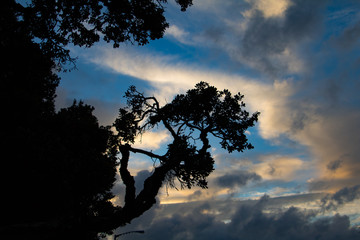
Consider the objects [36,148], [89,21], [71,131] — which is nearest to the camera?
[89,21]

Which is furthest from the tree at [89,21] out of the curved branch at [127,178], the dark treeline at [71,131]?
the curved branch at [127,178]

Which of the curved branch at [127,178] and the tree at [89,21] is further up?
the tree at [89,21]

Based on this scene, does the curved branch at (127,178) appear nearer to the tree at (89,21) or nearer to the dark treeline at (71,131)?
the dark treeline at (71,131)

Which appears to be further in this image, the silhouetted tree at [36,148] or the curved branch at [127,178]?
the silhouetted tree at [36,148]

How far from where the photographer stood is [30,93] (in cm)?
1617

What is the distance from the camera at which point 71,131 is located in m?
19.5

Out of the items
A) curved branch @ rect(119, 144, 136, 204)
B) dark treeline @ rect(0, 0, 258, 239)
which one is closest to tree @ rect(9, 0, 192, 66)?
dark treeline @ rect(0, 0, 258, 239)

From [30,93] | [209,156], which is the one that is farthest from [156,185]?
[30,93]

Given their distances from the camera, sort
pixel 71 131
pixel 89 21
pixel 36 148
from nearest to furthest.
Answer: pixel 89 21 < pixel 36 148 < pixel 71 131

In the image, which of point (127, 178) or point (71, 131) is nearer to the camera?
point (127, 178)

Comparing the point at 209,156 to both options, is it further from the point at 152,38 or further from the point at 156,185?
the point at 152,38

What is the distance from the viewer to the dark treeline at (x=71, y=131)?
857 cm

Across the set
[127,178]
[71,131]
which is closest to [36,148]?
[71,131]

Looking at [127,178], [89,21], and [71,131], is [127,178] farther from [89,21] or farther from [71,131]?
[71,131]
